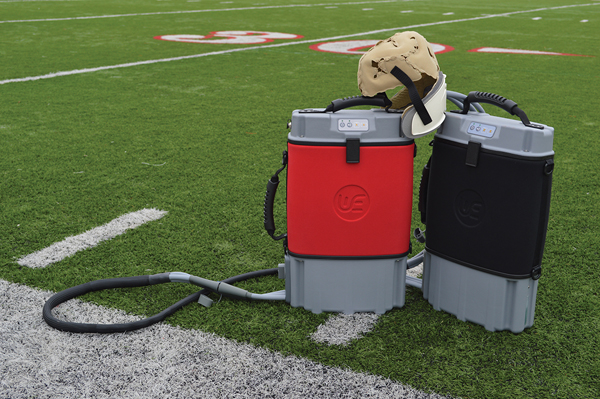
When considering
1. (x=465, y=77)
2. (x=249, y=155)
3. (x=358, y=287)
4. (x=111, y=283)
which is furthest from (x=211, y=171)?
(x=465, y=77)

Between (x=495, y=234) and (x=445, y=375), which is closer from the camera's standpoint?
(x=445, y=375)

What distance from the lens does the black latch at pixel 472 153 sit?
7.16 ft

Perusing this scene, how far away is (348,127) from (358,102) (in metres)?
0.12

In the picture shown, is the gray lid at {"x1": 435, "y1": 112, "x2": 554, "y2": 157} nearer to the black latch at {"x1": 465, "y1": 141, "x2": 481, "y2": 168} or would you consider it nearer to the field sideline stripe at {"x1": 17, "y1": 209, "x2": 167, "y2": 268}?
the black latch at {"x1": 465, "y1": 141, "x2": 481, "y2": 168}

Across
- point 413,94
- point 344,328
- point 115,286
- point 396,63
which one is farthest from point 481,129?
point 115,286

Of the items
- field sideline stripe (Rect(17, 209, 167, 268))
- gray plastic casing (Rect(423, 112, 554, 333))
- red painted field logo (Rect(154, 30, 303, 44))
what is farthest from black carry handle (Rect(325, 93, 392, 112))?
red painted field logo (Rect(154, 30, 303, 44))

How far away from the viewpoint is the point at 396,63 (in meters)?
2.20

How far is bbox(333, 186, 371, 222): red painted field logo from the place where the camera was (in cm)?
231

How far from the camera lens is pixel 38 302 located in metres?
2.54

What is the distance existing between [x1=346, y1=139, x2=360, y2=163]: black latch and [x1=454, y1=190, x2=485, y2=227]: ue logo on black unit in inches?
17.7

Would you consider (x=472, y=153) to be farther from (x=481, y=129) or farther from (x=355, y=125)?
(x=355, y=125)

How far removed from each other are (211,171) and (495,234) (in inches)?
98.5

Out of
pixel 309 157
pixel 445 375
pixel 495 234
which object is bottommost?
pixel 445 375

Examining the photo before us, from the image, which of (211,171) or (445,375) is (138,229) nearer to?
(211,171)
